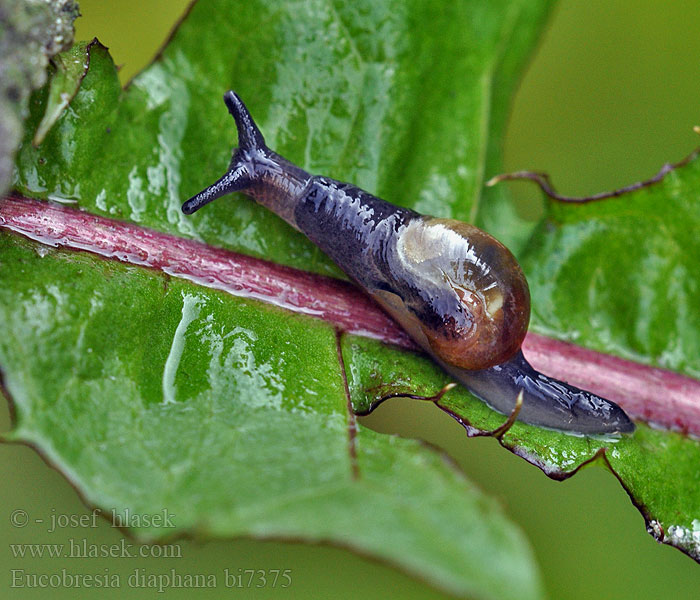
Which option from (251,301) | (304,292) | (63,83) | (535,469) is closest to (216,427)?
(251,301)

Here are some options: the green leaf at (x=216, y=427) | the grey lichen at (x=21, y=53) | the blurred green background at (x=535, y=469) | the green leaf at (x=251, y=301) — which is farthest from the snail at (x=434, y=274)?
the grey lichen at (x=21, y=53)

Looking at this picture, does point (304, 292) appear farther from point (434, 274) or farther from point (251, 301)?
point (434, 274)

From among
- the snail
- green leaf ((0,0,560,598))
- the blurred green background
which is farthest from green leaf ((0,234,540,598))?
the blurred green background

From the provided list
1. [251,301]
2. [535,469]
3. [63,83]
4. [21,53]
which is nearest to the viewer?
[21,53]

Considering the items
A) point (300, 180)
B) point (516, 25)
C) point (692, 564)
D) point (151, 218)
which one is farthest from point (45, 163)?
point (692, 564)

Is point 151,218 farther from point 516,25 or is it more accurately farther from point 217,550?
point 516,25

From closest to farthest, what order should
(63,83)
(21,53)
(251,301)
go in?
1. (21,53)
2. (63,83)
3. (251,301)

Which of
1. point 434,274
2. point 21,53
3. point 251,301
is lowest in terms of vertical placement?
point 251,301
